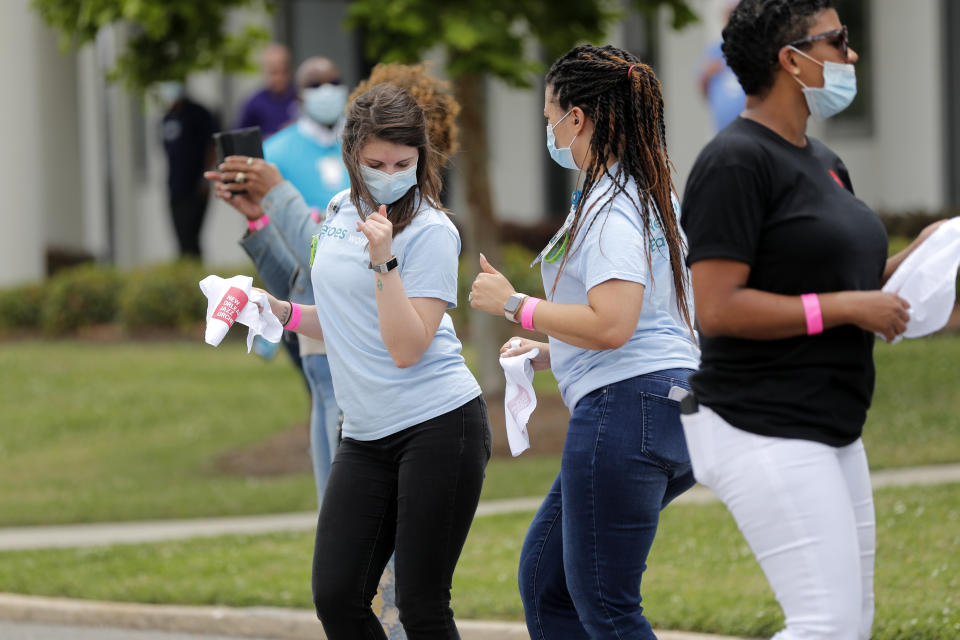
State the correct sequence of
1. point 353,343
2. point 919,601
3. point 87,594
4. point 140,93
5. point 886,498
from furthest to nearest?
1. point 140,93
2. point 886,498
3. point 87,594
4. point 919,601
5. point 353,343

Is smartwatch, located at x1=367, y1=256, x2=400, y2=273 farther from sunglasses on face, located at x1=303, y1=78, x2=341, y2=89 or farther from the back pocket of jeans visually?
sunglasses on face, located at x1=303, y1=78, x2=341, y2=89

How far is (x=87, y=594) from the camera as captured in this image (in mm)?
6980

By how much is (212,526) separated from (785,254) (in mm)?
6208

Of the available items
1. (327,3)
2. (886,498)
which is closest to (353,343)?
(886,498)

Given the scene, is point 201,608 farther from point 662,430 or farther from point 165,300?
point 165,300

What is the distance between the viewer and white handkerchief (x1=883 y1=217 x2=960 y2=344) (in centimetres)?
320

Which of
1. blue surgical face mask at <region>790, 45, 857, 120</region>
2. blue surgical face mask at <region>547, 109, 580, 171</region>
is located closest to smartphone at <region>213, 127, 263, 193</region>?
blue surgical face mask at <region>547, 109, 580, 171</region>

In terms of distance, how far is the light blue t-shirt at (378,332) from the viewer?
3996mm

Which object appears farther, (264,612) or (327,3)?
(327,3)

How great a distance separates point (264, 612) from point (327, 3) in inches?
615

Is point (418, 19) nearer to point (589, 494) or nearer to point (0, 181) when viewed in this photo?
point (589, 494)

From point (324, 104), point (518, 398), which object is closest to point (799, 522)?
point (518, 398)

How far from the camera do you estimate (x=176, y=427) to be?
12000 millimetres

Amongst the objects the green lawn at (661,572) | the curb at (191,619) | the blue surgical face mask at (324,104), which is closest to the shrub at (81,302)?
the green lawn at (661,572)
